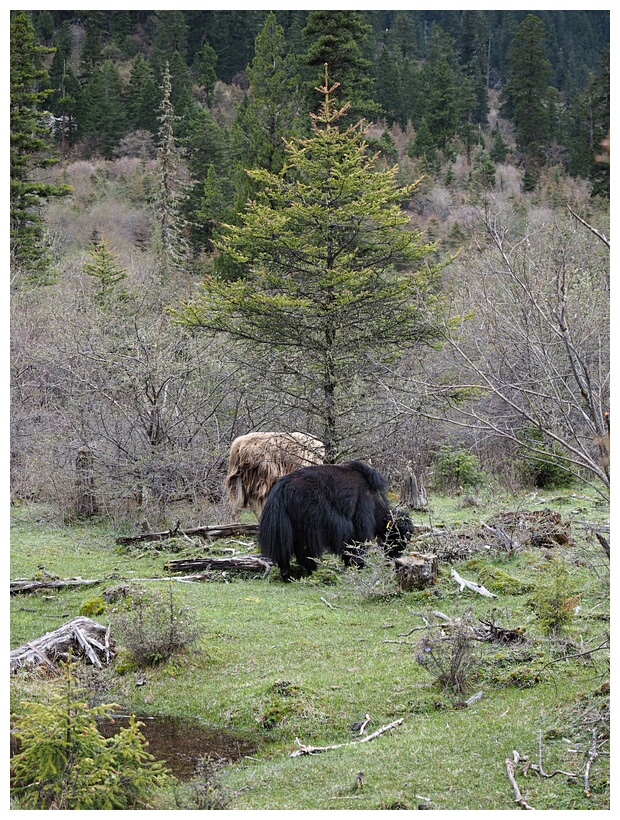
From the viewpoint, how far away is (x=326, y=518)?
1077 centimetres

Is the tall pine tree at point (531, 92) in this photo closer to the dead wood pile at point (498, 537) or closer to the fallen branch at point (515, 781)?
the dead wood pile at point (498, 537)

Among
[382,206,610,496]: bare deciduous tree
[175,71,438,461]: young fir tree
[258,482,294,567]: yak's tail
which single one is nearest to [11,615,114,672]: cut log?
[258,482,294,567]: yak's tail

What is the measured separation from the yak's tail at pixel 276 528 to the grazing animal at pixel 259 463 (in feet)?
9.54

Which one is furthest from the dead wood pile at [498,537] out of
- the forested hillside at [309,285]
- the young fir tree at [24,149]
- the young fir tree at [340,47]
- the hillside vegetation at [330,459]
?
the young fir tree at [24,149]

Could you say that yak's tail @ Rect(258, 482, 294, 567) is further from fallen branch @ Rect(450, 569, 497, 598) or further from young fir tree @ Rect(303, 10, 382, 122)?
young fir tree @ Rect(303, 10, 382, 122)

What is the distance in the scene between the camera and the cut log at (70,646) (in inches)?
284

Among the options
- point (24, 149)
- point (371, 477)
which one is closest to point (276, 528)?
point (371, 477)

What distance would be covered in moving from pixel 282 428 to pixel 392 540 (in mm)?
6022

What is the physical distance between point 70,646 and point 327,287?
27.6 ft

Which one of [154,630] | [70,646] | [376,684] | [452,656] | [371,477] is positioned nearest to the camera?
[452,656]

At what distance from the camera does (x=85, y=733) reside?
15.2 ft

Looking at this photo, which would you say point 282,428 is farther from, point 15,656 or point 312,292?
point 15,656

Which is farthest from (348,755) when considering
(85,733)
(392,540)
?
(392,540)

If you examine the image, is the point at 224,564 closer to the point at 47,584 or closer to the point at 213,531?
the point at 213,531
